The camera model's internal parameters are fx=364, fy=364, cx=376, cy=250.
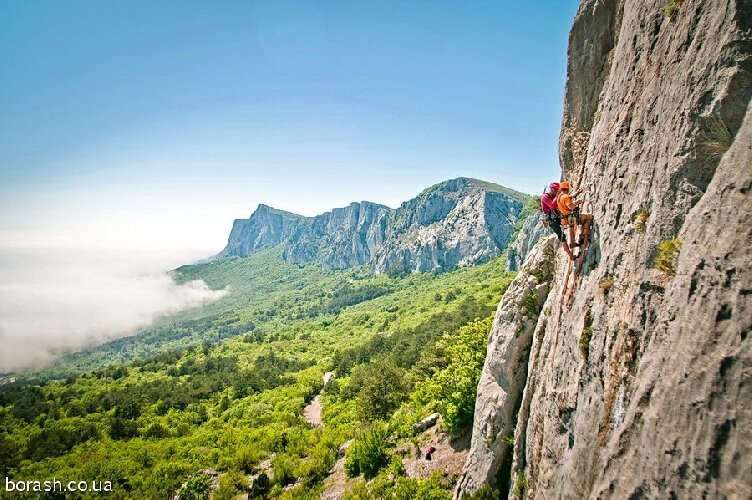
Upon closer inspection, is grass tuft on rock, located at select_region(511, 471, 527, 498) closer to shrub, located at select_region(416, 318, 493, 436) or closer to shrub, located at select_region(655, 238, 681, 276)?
shrub, located at select_region(416, 318, 493, 436)

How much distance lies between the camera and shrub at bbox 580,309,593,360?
9711 millimetres

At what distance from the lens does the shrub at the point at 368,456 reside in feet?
77.4

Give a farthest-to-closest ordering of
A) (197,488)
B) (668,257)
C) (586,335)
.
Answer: (197,488), (586,335), (668,257)

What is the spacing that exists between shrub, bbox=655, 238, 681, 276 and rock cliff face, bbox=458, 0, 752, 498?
4cm

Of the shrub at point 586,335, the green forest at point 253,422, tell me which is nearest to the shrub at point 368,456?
the green forest at point 253,422

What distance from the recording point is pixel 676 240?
726 cm

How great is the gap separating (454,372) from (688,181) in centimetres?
1799

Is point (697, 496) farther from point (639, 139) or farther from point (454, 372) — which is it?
point (454, 372)

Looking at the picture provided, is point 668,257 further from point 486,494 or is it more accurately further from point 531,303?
point 486,494

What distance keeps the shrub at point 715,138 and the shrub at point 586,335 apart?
470cm

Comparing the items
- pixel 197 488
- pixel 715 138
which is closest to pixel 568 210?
pixel 715 138

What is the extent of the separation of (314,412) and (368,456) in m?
38.0

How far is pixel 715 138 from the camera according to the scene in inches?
275

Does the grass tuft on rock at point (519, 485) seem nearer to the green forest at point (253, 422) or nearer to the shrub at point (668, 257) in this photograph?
the green forest at point (253, 422)
